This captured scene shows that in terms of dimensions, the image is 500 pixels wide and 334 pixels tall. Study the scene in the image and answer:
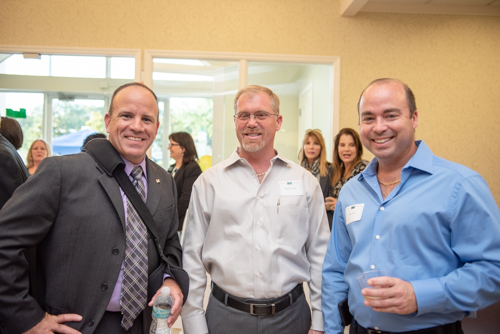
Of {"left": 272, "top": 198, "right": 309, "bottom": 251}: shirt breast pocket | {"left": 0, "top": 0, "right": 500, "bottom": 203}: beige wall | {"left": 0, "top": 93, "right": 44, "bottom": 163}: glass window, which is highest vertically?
{"left": 0, "top": 0, "right": 500, "bottom": 203}: beige wall

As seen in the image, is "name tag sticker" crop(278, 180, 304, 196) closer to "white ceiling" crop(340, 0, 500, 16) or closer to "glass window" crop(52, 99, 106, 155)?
"white ceiling" crop(340, 0, 500, 16)

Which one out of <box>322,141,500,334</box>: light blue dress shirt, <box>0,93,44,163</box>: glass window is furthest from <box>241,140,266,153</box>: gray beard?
<box>0,93,44,163</box>: glass window

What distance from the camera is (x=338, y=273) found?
1663 mm

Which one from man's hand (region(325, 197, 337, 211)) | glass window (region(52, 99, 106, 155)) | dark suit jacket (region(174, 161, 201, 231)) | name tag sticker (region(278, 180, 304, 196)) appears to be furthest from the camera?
glass window (region(52, 99, 106, 155))

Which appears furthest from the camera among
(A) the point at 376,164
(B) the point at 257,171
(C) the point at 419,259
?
(B) the point at 257,171

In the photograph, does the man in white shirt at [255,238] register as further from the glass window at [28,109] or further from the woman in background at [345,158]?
the glass window at [28,109]

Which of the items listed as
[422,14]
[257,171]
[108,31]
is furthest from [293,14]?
[257,171]

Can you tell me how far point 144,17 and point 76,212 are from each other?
417cm

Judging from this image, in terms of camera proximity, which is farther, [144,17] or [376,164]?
[144,17]

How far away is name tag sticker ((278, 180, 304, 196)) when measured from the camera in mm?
1859

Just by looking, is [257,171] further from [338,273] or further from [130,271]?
[130,271]

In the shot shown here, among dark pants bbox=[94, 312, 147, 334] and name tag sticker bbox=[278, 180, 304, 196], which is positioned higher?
name tag sticker bbox=[278, 180, 304, 196]

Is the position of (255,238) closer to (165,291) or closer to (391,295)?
(165,291)

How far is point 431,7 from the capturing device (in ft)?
16.4
